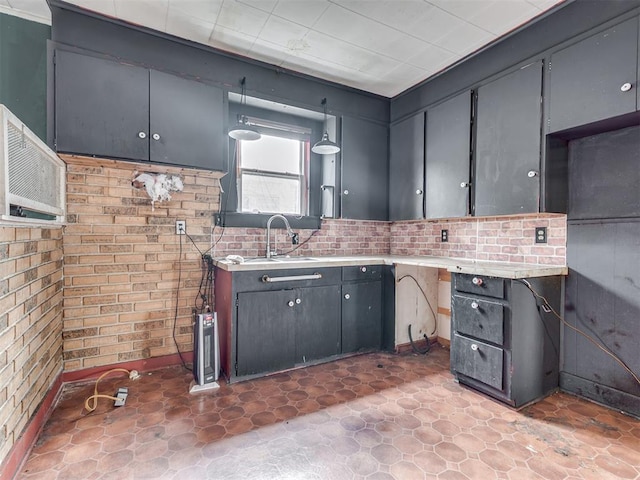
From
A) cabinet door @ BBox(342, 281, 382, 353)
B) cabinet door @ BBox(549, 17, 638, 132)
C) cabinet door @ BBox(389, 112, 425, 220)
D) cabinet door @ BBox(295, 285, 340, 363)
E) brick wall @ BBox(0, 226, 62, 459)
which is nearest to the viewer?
brick wall @ BBox(0, 226, 62, 459)

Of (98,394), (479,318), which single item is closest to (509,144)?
(479,318)

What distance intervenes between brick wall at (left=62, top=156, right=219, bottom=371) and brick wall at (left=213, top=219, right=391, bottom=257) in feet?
0.70

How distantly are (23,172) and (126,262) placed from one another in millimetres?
1261

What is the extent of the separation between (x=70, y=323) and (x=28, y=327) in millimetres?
831

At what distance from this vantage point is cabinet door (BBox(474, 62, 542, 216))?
2.34 metres

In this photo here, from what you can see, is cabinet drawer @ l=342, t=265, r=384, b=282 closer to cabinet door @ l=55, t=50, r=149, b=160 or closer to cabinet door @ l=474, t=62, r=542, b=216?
cabinet door @ l=474, t=62, r=542, b=216

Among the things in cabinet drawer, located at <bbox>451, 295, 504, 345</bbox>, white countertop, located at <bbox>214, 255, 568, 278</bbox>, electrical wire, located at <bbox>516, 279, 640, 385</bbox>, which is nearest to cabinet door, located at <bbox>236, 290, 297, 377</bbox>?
white countertop, located at <bbox>214, 255, 568, 278</bbox>

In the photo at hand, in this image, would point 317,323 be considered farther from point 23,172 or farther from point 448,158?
A: point 23,172

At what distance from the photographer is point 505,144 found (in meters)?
2.52

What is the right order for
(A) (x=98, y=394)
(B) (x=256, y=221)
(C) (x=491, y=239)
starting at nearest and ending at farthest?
(A) (x=98, y=394) < (C) (x=491, y=239) < (B) (x=256, y=221)

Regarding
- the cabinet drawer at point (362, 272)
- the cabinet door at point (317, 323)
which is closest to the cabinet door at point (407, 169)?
the cabinet drawer at point (362, 272)

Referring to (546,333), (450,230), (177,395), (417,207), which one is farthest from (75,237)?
(546,333)

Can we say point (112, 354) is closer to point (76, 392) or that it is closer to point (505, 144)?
point (76, 392)

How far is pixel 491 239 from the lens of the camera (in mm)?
2939
